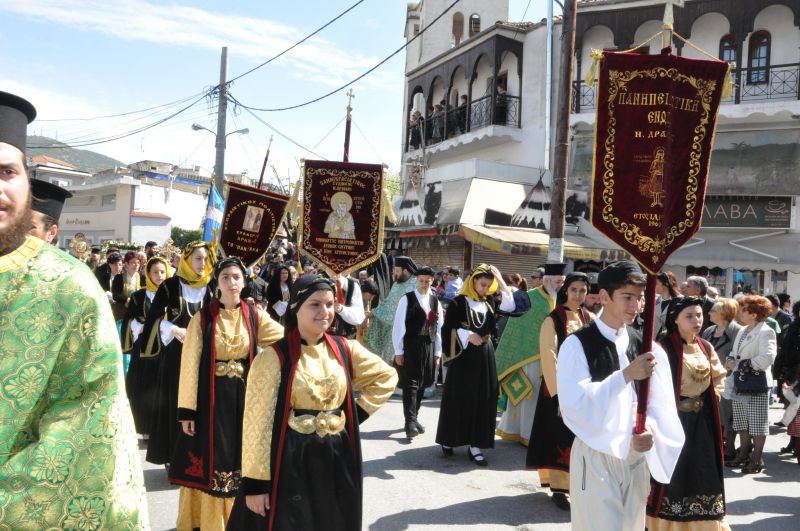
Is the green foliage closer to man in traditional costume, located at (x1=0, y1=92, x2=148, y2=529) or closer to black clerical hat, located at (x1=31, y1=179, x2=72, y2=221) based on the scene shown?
black clerical hat, located at (x1=31, y1=179, x2=72, y2=221)

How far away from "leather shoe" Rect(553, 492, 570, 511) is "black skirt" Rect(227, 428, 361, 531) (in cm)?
290

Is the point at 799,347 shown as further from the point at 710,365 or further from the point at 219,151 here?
the point at 219,151

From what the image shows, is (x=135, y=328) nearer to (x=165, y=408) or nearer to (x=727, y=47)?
(x=165, y=408)

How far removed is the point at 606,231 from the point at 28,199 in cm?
301

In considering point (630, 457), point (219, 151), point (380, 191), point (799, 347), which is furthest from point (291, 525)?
point (219, 151)

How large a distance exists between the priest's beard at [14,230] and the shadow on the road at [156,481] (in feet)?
14.8

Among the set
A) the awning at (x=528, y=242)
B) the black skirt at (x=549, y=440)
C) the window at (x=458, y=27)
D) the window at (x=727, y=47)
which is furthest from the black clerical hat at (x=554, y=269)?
the window at (x=458, y=27)

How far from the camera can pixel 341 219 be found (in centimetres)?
741

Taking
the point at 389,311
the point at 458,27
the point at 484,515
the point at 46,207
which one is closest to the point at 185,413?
the point at 46,207

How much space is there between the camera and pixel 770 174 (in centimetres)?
1795

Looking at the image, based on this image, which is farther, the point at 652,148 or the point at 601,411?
the point at 652,148

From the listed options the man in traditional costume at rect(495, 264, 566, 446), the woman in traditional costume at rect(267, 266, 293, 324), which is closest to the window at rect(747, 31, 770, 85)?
the man in traditional costume at rect(495, 264, 566, 446)

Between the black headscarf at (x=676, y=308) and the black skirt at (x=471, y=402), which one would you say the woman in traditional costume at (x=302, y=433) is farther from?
the black skirt at (x=471, y=402)

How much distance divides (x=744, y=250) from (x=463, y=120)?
34.7ft
